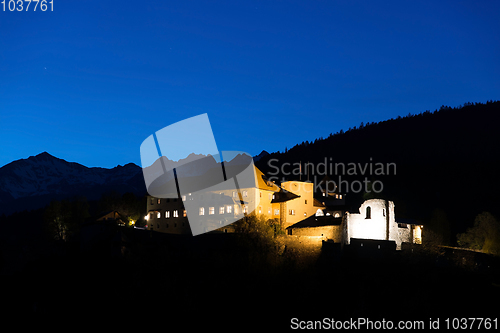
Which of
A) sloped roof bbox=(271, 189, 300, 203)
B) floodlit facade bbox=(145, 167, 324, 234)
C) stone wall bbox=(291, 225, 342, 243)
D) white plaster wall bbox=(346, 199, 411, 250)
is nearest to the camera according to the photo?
white plaster wall bbox=(346, 199, 411, 250)

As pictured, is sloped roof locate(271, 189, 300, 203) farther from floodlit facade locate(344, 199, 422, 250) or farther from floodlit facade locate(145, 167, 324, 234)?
floodlit facade locate(344, 199, 422, 250)

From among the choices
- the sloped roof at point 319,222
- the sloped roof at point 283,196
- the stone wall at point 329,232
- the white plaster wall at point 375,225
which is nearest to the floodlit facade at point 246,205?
the sloped roof at point 283,196

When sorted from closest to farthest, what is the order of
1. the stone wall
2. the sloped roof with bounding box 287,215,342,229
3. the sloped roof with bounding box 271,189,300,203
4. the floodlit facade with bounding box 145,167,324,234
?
the stone wall
the sloped roof with bounding box 287,215,342,229
the floodlit facade with bounding box 145,167,324,234
the sloped roof with bounding box 271,189,300,203

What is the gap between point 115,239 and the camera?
Answer: 159ft

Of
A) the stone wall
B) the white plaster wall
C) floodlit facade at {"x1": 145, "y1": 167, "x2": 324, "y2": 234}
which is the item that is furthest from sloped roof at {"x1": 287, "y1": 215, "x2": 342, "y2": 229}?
floodlit facade at {"x1": 145, "y1": 167, "x2": 324, "y2": 234}

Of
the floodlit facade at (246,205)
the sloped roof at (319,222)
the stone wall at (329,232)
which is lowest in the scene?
the stone wall at (329,232)

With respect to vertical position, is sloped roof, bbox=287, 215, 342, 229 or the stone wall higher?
sloped roof, bbox=287, 215, 342, 229

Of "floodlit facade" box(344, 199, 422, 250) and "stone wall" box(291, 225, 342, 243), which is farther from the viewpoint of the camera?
"stone wall" box(291, 225, 342, 243)

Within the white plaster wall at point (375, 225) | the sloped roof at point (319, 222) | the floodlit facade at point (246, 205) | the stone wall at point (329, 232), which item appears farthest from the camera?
the floodlit facade at point (246, 205)

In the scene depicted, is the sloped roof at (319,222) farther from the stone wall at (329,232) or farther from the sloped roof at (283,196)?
the sloped roof at (283,196)

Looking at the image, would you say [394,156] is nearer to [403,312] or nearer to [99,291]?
[403,312]

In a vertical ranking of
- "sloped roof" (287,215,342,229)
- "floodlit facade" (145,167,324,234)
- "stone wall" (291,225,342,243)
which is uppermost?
"floodlit facade" (145,167,324,234)

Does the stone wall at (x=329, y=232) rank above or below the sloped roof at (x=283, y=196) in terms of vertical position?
below

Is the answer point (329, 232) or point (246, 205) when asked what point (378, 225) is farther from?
point (246, 205)
